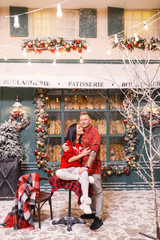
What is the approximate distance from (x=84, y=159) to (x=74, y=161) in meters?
0.20

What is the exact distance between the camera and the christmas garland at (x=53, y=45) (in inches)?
279

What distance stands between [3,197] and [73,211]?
6.12ft

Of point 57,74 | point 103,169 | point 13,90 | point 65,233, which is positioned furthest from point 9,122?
point 65,233

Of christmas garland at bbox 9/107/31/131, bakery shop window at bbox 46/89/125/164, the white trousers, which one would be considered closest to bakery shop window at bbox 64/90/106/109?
bakery shop window at bbox 46/89/125/164

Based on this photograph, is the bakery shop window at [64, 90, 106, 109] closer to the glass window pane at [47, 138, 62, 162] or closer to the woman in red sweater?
the glass window pane at [47, 138, 62, 162]

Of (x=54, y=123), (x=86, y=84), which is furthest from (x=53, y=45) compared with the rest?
(x=54, y=123)

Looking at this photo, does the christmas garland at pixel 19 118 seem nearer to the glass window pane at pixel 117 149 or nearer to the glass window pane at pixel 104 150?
the glass window pane at pixel 104 150

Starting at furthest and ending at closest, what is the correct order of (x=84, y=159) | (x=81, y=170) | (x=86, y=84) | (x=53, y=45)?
(x=53, y=45), (x=86, y=84), (x=84, y=159), (x=81, y=170)

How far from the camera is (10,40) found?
23.6 ft

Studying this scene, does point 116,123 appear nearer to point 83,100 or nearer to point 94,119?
point 94,119

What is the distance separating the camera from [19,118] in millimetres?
7059

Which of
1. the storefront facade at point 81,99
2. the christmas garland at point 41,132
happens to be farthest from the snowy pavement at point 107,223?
the storefront facade at point 81,99

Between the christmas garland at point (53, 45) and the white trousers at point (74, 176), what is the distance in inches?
150

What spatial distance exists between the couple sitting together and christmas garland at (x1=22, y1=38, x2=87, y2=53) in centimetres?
308
